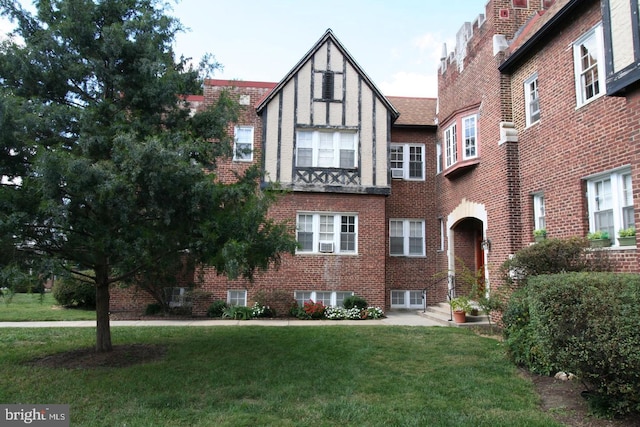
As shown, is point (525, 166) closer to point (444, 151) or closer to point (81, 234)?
point (444, 151)

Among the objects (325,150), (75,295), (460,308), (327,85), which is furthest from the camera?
(75,295)

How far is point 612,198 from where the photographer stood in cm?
846

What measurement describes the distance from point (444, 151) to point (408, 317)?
5.97 m

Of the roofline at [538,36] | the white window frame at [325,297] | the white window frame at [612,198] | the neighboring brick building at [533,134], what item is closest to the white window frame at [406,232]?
the neighboring brick building at [533,134]

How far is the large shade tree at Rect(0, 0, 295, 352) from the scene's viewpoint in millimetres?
5676

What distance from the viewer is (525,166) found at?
11.2 metres

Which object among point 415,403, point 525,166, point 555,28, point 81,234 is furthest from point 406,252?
point 81,234

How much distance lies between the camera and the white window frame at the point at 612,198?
8.18 metres

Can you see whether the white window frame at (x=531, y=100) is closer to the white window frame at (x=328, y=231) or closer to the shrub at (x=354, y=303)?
the white window frame at (x=328, y=231)

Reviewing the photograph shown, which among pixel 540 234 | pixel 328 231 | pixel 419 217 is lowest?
pixel 540 234

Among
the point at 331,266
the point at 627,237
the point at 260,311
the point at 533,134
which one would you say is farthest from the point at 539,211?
the point at 260,311

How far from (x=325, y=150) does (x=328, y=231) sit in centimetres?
282

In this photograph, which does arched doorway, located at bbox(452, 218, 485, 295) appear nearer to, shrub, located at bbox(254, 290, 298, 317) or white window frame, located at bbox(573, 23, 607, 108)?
shrub, located at bbox(254, 290, 298, 317)

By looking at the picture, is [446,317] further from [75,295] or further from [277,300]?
[75,295]
